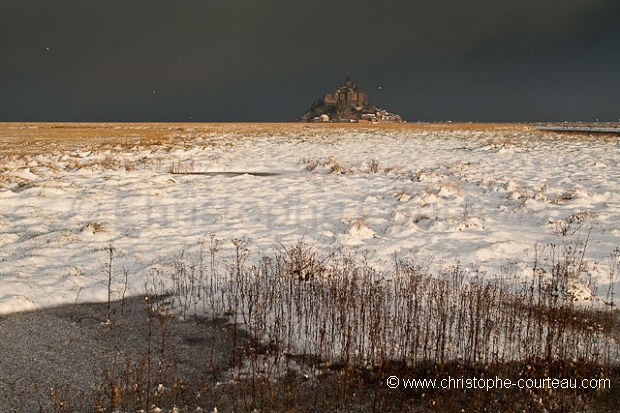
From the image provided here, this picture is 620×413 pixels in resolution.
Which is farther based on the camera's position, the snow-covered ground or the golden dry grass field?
the golden dry grass field

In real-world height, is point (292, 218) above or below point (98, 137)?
below

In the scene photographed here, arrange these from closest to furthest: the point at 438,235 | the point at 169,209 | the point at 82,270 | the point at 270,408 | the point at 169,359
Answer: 1. the point at 270,408
2. the point at 169,359
3. the point at 82,270
4. the point at 438,235
5. the point at 169,209

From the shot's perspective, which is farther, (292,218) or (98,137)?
(98,137)

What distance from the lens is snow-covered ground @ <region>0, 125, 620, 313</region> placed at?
837 cm

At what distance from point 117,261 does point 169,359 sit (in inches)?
152

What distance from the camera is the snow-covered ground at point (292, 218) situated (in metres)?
8.37

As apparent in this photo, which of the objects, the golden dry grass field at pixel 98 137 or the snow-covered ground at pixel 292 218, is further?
the golden dry grass field at pixel 98 137

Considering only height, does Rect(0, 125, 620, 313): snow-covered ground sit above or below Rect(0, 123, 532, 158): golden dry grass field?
below

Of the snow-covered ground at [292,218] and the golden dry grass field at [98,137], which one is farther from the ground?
the golden dry grass field at [98,137]

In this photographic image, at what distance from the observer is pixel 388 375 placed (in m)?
5.11

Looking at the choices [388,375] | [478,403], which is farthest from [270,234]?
[478,403]

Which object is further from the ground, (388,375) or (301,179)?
(301,179)

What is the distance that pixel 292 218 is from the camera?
11.6m

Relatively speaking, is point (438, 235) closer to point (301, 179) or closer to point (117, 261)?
point (117, 261)
